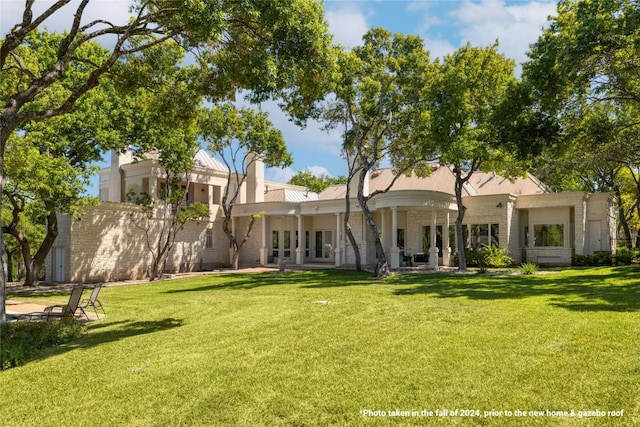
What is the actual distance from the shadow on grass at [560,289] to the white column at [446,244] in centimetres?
774

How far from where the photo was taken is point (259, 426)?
471 cm

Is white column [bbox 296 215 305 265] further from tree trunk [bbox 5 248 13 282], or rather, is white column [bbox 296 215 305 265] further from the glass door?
tree trunk [bbox 5 248 13 282]

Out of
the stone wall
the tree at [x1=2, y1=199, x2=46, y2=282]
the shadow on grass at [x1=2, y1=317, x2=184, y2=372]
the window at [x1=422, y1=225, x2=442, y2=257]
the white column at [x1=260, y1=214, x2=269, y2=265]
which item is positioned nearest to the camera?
the shadow on grass at [x1=2, y1=317, x2=184, y2=372]

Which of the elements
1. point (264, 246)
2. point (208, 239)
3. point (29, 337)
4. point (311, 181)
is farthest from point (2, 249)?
point (311, 181)

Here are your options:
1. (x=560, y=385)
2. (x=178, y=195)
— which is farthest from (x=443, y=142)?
(x=560, y=385)

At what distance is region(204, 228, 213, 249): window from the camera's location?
96.6 ft

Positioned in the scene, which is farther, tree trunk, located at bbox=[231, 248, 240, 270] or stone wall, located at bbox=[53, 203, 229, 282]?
tree trunk, located at bbox=[231, 248, 240, 270]

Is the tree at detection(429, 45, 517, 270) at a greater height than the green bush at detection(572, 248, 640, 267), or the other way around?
the tree at detection(429, 45, 517, 270)

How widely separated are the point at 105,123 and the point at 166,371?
14969 millimetres

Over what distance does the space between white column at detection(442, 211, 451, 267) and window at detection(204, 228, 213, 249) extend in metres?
13.9

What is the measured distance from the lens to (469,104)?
19.9m

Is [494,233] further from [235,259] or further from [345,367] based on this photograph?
[345,367]

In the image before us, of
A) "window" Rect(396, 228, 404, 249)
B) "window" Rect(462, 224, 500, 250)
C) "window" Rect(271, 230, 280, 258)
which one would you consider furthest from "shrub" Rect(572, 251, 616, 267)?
"window" Rect(271, 230, 280, 258)

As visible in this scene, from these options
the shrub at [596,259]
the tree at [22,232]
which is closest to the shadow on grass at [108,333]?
the tree at [22,232]
